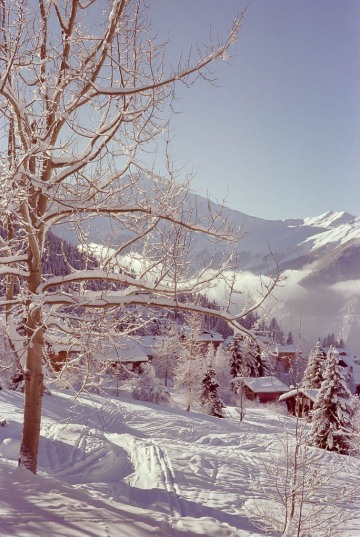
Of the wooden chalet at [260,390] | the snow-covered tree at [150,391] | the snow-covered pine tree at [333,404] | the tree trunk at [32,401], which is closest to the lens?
the tree trunk at [32,401]

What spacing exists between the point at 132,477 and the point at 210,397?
26536 millimetres

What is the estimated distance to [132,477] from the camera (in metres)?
12.6

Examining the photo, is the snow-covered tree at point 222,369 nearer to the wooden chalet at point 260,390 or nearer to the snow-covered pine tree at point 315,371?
the wooden chalet at point 260,390

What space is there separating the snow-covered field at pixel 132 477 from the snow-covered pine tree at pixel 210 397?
8.35 meters

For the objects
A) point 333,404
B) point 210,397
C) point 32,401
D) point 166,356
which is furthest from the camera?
point 166,356

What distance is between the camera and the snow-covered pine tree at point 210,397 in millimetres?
37812

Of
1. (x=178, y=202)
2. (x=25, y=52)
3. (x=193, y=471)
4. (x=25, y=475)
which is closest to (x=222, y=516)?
(x=193, y=471)

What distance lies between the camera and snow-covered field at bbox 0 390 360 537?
432 centimetres

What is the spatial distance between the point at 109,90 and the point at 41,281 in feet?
9.12

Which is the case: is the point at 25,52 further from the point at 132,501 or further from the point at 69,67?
the point at 132,501

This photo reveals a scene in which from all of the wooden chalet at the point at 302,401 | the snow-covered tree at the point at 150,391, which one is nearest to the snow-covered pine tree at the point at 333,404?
the wooden chalet at the point at 302,401

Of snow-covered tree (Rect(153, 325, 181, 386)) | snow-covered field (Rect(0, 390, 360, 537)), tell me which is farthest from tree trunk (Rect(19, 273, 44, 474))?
snow-covered tree (Rect(153, 325, 181, 386))

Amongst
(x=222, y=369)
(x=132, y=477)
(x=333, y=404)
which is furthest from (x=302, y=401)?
(x=222, y=369)

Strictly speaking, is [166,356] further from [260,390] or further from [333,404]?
[333,404]
